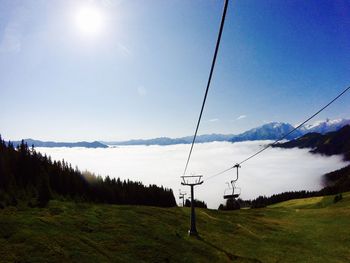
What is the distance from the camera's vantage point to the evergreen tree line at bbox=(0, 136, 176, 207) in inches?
3553

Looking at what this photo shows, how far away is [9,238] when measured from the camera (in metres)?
37.6

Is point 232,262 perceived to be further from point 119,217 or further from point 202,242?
point 119,217

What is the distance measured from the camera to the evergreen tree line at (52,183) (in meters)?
90.2

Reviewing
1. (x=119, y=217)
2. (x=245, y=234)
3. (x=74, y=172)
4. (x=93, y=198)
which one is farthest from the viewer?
(x=74, y=172)

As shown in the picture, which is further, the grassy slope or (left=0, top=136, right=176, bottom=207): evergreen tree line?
(left=0, top=136, right=176, bottom=207): evergreen tree line

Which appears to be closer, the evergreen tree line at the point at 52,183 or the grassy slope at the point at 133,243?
the grassy slope at the point at 133,243

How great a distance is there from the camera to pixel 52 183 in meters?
116

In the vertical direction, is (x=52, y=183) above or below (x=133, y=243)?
above

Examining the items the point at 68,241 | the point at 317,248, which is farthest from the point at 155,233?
the point at 317,248

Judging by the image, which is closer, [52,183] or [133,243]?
[133,243]

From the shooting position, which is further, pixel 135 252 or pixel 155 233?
pixel 155 233

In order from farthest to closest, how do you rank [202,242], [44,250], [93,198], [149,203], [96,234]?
[149,203]
[93,198]
[202,242]
[96,234]
[44,250]

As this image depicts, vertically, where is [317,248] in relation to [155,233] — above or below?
below

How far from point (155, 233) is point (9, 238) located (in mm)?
26415
